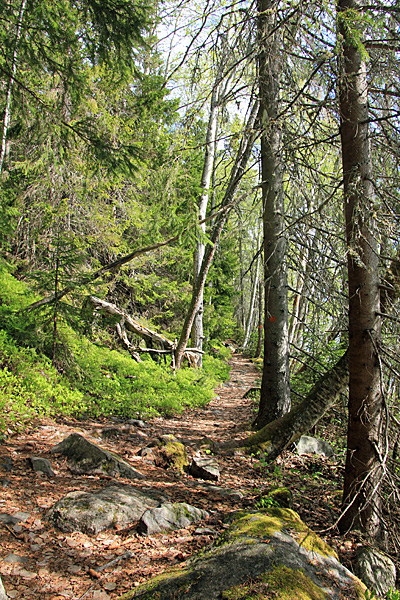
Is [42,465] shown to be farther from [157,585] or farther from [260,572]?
[260,572]

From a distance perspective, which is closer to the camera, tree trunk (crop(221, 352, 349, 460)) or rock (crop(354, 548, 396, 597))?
rock (crop(354, 548, 396, 597))

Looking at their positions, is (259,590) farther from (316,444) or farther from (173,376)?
(173,376)

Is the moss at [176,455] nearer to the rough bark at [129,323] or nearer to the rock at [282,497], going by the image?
the rock at [282,497]

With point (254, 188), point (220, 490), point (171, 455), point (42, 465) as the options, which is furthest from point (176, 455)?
point (254, 188)

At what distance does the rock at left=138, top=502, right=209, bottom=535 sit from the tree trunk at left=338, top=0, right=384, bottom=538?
4.69ft

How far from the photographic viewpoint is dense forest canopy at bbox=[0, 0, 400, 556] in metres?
3.42

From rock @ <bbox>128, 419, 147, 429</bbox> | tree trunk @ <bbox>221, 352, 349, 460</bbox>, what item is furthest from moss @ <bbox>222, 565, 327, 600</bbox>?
rock @ <bbox>128, 419, 147, 429</bbox>

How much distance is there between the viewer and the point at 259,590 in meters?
2.00

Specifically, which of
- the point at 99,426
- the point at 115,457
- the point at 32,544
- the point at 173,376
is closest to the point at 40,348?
the point at 99,426

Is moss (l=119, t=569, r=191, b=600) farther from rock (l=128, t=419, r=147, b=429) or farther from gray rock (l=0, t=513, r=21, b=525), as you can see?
rock (l=128, t=419, r=147, b=429)

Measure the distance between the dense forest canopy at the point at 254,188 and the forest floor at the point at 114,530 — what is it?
0.60m

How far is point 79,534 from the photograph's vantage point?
2881 millimetres

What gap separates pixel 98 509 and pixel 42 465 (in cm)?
105

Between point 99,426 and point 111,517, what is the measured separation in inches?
111
